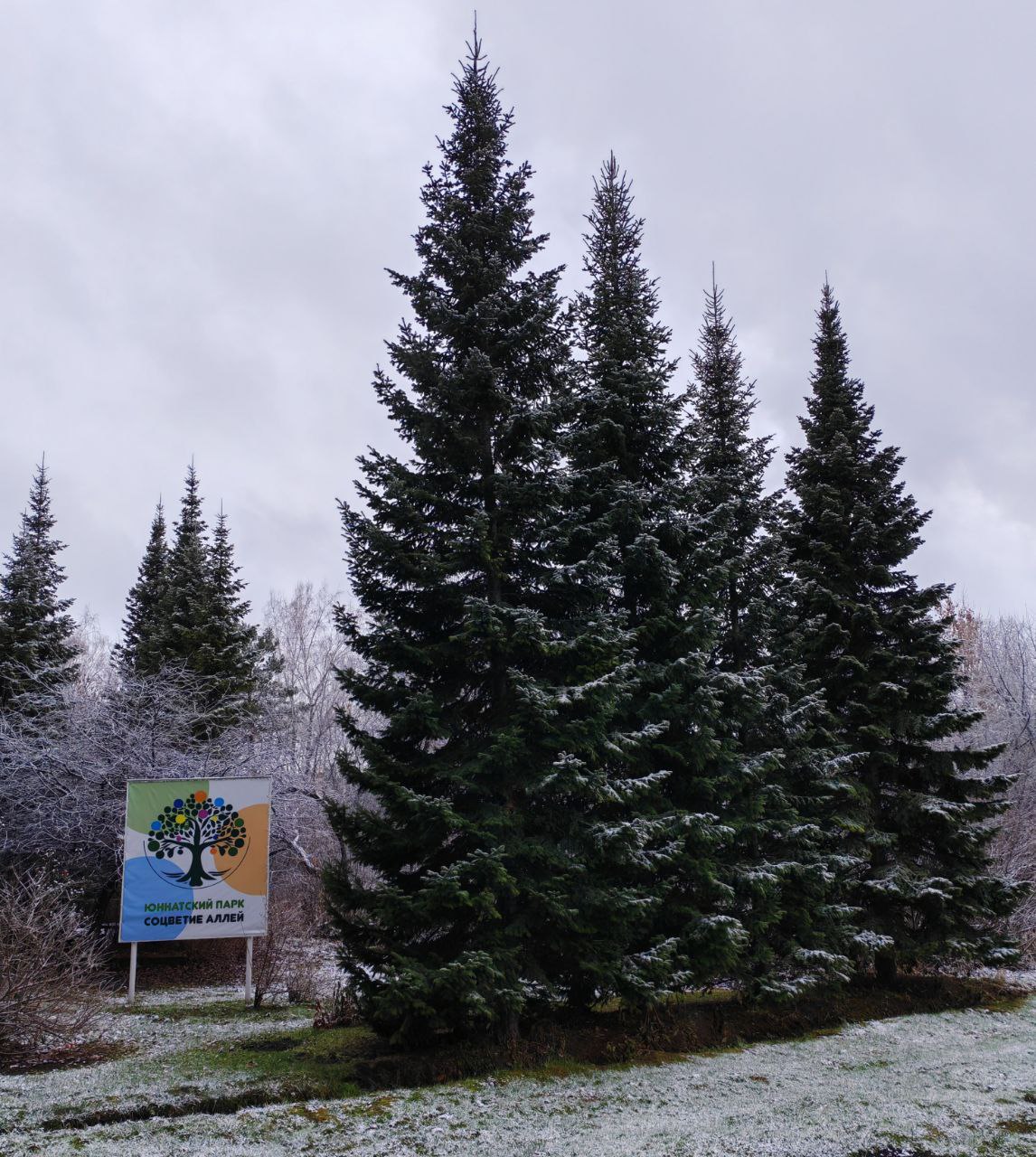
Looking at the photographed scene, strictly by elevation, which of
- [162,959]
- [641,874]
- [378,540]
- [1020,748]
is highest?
[378,540]

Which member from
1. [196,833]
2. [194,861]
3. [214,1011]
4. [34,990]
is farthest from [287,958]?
[34,990]

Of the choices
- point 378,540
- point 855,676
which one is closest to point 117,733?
point 378,540

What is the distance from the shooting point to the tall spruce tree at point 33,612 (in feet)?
68.8

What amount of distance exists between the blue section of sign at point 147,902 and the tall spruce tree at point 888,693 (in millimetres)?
9739

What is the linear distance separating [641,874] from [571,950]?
1638 mm

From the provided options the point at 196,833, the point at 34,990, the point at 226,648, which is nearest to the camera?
the point at 34,990

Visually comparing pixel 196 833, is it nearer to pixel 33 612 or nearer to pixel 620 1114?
pixel 620 1114

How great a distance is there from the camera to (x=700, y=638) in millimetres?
11133

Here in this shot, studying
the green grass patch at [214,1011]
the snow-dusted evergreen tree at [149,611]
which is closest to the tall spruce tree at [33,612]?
the snow-dusted evergreen tree at [149,611]

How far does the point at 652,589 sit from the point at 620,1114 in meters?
6.26

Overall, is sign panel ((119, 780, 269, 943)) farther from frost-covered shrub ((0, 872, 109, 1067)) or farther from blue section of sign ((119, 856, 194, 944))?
frost-covered shrub ((0, 872, 109, 1067))

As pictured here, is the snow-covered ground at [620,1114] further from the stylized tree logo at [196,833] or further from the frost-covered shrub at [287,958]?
the stylized tree logo at [196,833]

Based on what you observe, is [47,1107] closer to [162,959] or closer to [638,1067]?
[638,1067]

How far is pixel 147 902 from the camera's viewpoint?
12062 mm
